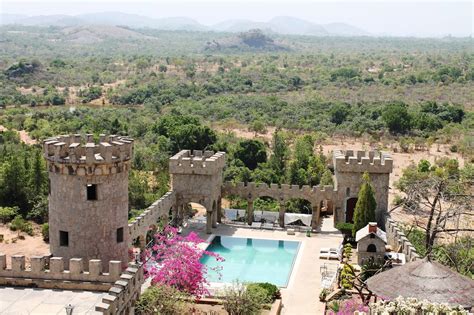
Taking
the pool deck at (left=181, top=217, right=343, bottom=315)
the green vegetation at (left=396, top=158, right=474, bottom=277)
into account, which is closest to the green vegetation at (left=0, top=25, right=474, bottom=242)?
the pool deck at (left=181, top=217, right=343, bottom=315)

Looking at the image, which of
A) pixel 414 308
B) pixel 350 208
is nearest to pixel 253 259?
pixel 350 208

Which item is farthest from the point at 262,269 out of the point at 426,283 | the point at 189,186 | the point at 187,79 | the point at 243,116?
the point at 187,79

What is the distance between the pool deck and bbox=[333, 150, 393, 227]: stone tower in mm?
1940

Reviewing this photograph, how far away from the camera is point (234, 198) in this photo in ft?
123

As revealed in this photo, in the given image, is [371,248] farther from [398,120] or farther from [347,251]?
[398,120]

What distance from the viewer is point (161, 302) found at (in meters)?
16.7

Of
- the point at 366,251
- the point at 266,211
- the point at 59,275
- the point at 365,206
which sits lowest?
the point at 266,211

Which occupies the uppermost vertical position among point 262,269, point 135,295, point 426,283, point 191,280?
point 426,283

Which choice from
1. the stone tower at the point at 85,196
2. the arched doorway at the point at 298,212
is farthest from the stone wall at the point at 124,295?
the arched doorway at the point at 298,212

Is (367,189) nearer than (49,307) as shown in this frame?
No

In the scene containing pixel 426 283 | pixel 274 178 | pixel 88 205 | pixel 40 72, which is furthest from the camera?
pixel 40 72

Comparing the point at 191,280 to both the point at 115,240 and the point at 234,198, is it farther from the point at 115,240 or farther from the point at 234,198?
the point at 234,198

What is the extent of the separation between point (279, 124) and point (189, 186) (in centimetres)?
3794

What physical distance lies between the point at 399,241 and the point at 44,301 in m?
16.7
